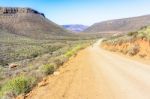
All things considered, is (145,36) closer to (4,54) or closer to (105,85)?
(105,85)

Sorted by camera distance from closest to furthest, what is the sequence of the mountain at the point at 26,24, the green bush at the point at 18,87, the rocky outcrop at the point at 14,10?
1. the green bush at the point at 18,87
2. the mountain at the point at 26,24
3. the rocky outcrop at the point at 14,10

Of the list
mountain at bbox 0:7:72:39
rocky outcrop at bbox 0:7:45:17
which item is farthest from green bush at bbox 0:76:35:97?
rocky outcrop at bbox 0:7:45:17

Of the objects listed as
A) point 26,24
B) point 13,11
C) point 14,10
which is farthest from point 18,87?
point 14,10

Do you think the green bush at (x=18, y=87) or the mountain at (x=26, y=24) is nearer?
the green bush at (x=18, y=87)

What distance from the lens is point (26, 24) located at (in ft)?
557

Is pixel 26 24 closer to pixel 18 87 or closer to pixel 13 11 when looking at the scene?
pixel 13 11

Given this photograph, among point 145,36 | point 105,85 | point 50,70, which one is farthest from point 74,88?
point 145,36

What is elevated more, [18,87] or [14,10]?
[14,10]

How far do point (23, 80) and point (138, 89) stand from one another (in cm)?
508

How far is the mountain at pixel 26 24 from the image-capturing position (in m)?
154

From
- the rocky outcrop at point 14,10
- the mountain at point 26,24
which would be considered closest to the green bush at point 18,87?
the mountain at point 26,24

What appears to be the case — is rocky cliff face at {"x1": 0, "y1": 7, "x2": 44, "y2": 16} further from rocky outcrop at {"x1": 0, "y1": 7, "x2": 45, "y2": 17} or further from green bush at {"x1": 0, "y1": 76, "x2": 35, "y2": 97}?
green bush at {"x1": 0, "y1": 76, "x2": 35, "y2": 97}

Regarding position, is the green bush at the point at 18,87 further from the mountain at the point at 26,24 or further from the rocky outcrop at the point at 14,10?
the rocky outcrop at the point at 14,10

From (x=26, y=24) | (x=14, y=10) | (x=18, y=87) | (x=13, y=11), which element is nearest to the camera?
(x=18, y=87)
